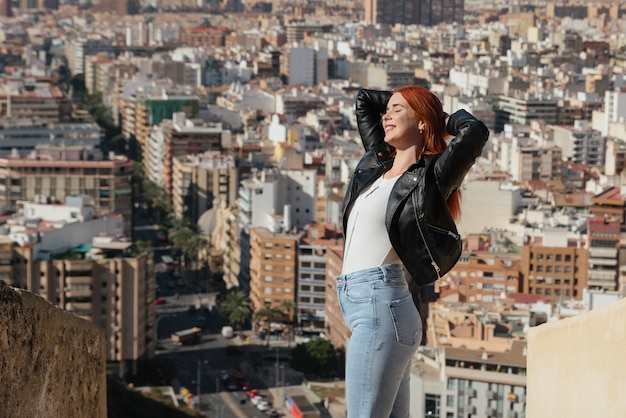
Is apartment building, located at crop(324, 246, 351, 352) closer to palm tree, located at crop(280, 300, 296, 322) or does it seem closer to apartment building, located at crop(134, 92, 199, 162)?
palm tree, located at crop(280, 300, 296, 322)

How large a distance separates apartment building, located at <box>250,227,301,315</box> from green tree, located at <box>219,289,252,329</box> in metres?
0.31

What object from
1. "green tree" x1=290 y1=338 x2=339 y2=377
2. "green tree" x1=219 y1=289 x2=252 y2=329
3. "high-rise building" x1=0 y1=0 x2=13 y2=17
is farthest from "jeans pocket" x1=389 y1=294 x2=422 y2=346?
"high-rise building" x1=0 y1=0 x2=13 y2=17

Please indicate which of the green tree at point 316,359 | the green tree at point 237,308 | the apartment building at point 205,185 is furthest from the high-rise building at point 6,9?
the green tree at point 316,359

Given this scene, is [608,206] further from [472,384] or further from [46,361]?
[46,361]

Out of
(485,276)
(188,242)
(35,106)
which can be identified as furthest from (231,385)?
(35,106)

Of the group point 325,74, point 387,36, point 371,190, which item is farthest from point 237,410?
point 387,36

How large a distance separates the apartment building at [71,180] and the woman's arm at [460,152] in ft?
103

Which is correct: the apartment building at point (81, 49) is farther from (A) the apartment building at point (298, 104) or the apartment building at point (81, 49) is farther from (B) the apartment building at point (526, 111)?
(B) the apartment building at point (526, 111)

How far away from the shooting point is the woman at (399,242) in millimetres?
3188

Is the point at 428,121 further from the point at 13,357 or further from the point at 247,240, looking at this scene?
the point at 247,240

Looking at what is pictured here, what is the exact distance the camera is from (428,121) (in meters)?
3.33

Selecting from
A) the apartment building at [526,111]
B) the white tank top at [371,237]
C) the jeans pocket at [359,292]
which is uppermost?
the white tank top at [371,237]

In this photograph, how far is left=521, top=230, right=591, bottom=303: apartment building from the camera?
2781cm

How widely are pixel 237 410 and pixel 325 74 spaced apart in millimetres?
54393
